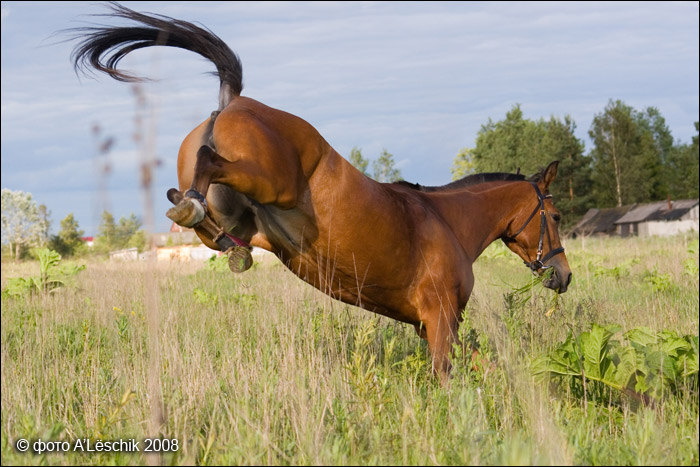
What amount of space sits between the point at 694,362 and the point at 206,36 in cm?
391

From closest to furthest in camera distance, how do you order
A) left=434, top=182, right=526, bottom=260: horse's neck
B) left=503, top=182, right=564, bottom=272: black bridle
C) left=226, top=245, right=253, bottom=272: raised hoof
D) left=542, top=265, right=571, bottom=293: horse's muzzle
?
left=226, top=245, right=253, bottom=272: raised hoof → left=434, top=182, right=526, bottom=260: horse's neck → left=503, top=182, right=564, bottom=272: black bridle → left=542, top=265, right=571, bottom=293: horse's muzzle

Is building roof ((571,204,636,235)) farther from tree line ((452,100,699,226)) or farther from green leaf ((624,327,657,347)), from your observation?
green leaf ((624,327,657,347))

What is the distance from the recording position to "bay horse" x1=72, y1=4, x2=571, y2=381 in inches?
160

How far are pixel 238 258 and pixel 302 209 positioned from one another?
1.81ft

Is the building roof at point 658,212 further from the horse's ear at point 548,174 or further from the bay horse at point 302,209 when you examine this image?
the bay horse at point 302,209

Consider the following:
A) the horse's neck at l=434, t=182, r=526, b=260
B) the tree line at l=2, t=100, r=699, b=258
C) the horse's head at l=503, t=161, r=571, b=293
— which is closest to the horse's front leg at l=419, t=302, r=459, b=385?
the horse's neck at l=434, t=182, r=526, b=260

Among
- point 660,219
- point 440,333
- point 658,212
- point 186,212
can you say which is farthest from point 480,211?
point 658,212

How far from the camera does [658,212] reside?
2657 inches

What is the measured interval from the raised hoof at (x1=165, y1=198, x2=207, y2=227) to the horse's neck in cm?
267

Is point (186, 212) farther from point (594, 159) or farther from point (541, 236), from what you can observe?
point (594, 159)

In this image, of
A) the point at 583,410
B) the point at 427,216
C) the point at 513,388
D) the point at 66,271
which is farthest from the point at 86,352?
the point at 66,271

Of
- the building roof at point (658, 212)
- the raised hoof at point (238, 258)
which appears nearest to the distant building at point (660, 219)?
the building roof at point (658, 212)

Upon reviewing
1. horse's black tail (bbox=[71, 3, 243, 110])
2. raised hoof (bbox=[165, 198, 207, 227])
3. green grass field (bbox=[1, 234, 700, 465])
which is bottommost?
green grass field (bbox=[1, 234, 700, 465])

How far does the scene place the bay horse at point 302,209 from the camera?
160 inches
